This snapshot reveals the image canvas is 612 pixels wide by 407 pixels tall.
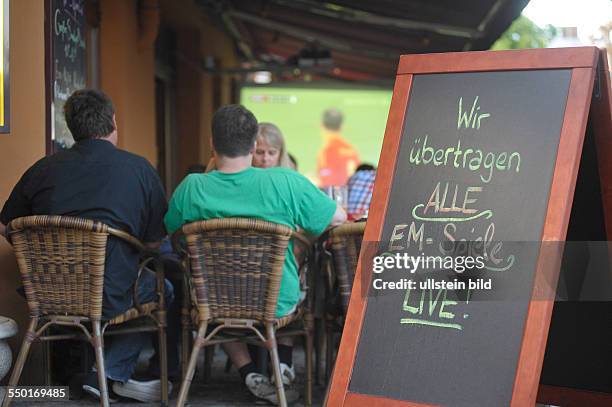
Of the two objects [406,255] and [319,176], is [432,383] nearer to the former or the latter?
[406,255]

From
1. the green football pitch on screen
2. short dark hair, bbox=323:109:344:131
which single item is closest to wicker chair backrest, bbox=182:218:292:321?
the green football pitch on screen

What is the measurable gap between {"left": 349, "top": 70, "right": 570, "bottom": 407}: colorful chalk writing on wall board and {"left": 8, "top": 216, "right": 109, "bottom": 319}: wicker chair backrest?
1.28 meters

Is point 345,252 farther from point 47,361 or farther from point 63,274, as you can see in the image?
point 47,361

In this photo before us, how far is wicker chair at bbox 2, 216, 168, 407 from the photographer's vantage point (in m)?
3.25

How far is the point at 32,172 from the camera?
3604 mm

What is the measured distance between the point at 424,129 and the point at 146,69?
5392 mm

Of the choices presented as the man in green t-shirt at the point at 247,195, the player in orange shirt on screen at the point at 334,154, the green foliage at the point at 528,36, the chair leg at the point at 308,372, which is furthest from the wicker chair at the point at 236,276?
the green foliage at the point at 528,36

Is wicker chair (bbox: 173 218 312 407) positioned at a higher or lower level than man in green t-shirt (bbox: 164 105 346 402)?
lower

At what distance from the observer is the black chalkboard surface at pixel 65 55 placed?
4918 mm

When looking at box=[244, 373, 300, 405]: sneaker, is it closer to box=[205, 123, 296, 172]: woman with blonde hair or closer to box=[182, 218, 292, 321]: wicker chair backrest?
box=[182, 218, 292, 321]: wicker chair backrest

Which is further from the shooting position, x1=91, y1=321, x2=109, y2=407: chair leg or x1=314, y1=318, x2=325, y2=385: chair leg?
x1=314, y1=318, x2=325, y2=385: chair leg

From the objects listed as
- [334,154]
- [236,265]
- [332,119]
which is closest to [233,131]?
[236,265]

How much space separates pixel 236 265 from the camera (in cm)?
329

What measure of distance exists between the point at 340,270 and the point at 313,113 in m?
8.74
